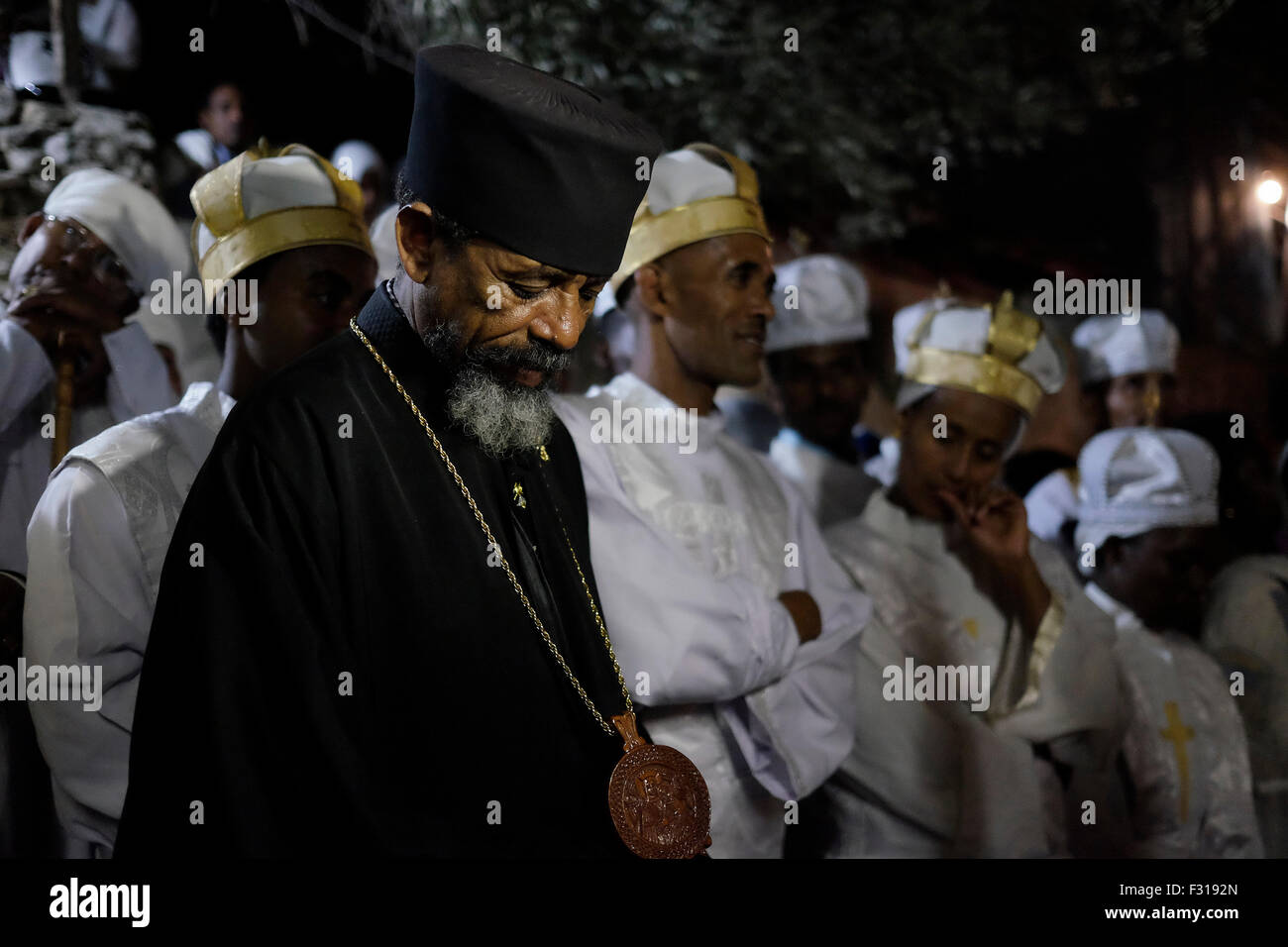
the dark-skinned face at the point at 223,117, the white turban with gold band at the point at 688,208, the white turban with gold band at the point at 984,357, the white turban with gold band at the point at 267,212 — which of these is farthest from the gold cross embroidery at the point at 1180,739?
the dark-skinned face at the point at 223,117

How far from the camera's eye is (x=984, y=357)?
183 inches

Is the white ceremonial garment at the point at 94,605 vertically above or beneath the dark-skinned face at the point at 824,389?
beneath

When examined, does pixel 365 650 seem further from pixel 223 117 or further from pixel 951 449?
pixel 223 117

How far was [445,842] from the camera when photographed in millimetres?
2363

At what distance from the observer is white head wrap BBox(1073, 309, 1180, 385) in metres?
6.12

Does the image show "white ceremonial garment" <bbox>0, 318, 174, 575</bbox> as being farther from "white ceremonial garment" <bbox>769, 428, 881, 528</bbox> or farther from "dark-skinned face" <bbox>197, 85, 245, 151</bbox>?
"white ceremonial garment" <bbox>769, 428, 881, 528</bbox>

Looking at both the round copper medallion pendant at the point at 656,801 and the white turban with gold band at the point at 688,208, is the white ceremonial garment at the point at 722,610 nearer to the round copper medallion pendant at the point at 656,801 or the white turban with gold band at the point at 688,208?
the white turban with gold band at the point at 688,208

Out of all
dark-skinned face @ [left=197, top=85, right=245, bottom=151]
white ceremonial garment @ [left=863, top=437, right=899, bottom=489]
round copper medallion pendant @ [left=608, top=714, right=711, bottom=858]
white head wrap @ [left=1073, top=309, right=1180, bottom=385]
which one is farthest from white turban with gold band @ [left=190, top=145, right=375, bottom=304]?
white head wrap @ [left=1073, top=309, right=1180, bottom=385]

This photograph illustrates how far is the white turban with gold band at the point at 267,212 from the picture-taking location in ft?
11.5

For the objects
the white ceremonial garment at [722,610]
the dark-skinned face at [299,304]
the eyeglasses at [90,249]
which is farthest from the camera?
the eyeglasses at [90,249]

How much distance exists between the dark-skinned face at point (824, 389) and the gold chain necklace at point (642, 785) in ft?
9.36

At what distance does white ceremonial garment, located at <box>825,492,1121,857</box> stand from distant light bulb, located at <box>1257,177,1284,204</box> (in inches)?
160

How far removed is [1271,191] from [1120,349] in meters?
2.39
